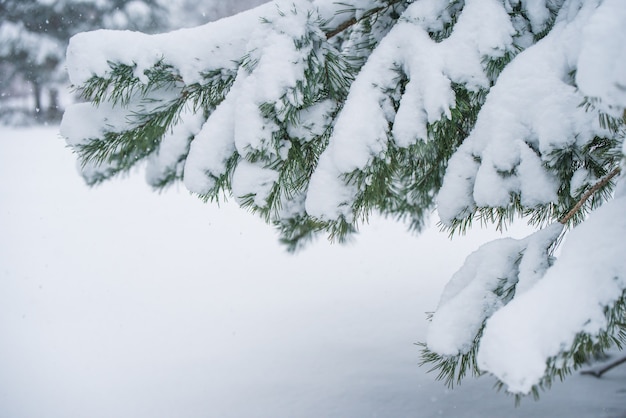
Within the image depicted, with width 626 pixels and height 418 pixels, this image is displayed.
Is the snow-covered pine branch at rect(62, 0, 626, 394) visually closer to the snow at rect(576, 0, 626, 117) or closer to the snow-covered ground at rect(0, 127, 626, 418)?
the snow at rect(576, 0, 626, 117)

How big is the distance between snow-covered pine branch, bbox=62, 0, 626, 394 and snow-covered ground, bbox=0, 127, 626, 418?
1323 mm

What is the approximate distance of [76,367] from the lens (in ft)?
9.29

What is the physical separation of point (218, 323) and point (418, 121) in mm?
2638

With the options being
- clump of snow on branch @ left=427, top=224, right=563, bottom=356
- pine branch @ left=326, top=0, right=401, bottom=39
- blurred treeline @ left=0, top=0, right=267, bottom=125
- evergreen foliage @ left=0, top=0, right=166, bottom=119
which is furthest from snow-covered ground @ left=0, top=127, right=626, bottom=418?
evergreen foliage @ left=0, top=0, right=166, bottom=119

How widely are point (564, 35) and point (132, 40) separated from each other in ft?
4.14

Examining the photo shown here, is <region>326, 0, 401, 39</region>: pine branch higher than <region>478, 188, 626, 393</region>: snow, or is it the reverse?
<region>326, 0, 401, 39</region>: pine branch

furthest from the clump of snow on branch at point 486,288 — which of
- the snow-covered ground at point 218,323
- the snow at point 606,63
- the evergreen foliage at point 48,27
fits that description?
the evergreen foliage at point 48,27

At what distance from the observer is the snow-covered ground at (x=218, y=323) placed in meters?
2.29

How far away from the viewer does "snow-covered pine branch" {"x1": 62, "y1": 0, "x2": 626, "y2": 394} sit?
1.00 metres

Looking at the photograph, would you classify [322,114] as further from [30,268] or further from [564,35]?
[30,268]

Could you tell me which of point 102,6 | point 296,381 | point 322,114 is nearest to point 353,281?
point 296,381

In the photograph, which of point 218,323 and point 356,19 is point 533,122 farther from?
point 218,323

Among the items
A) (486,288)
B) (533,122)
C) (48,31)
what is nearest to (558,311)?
(486,288)

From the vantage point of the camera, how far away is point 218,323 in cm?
335
